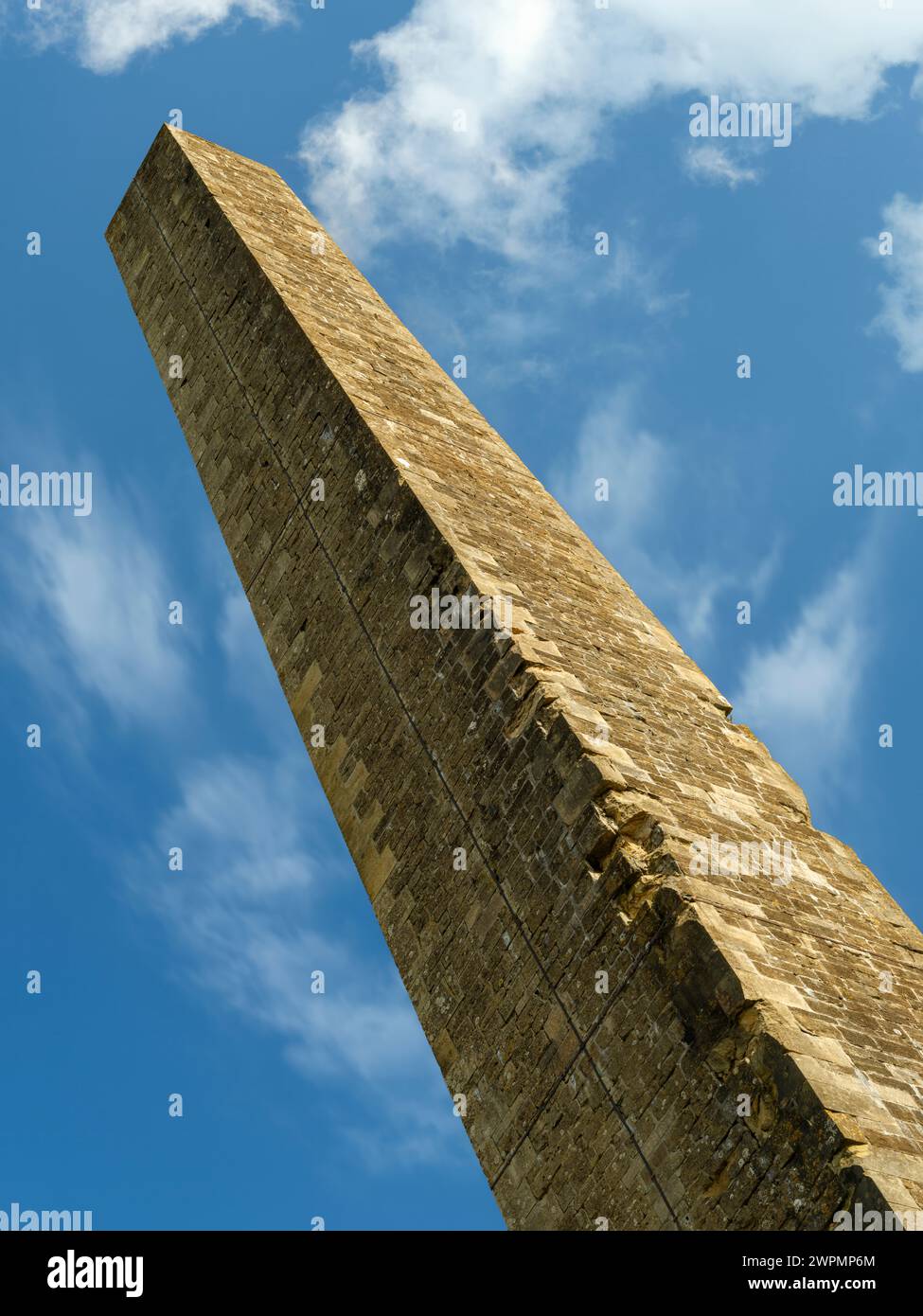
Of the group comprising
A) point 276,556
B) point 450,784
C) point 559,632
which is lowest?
point 450,784

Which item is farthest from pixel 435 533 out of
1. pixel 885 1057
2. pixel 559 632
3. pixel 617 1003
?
pixel 885 1057

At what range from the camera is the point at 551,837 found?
28.4 ft

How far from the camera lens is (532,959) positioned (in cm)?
855

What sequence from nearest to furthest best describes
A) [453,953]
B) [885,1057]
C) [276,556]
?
1. [885,1057]
2. [453,953]
3. [276,556]

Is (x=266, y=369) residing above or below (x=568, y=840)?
above

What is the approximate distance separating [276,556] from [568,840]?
506 centimetres

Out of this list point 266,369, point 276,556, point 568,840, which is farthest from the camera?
point 266,369

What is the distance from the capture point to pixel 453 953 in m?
9.27

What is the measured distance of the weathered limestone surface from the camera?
713 centimetres

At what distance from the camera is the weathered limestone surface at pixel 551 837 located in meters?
7.13
